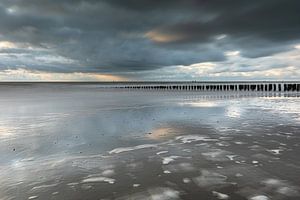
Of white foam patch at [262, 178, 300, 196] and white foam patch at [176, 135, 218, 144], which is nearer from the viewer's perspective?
white foam patch at [262, 178, 300, 196]

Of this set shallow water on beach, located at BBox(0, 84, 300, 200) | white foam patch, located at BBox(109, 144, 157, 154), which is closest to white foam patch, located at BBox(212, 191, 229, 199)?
shallow water on beach, located at BBox(0, 84, 300, 200)

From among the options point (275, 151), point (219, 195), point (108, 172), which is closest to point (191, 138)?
point (275, 151)

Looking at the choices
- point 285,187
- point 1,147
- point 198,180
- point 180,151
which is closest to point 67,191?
point 198,180

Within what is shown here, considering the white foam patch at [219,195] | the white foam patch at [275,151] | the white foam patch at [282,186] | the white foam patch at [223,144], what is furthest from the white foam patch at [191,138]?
the white foam patch at [219,195]

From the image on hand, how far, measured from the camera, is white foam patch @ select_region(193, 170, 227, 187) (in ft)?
18.1

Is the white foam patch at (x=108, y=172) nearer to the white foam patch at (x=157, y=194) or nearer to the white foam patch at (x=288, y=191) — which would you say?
the white foam patch at (x=157, y=194)

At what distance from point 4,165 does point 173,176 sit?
184 inches

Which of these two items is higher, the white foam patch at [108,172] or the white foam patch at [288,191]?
the white foam patch at [288,191]

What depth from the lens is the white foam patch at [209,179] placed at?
5.53 meters

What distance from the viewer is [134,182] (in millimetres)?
5656

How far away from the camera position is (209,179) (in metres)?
5.76

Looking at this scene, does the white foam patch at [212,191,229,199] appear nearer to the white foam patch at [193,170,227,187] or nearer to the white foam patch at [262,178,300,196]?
the white foam patch at [193,170,227,187]

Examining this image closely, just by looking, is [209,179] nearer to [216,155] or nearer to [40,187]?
[216,155]

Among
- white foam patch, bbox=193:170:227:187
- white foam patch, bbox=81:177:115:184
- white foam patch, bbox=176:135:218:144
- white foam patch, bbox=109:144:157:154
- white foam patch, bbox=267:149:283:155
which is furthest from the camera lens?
white foam patch, bbox=176:135:218:144
